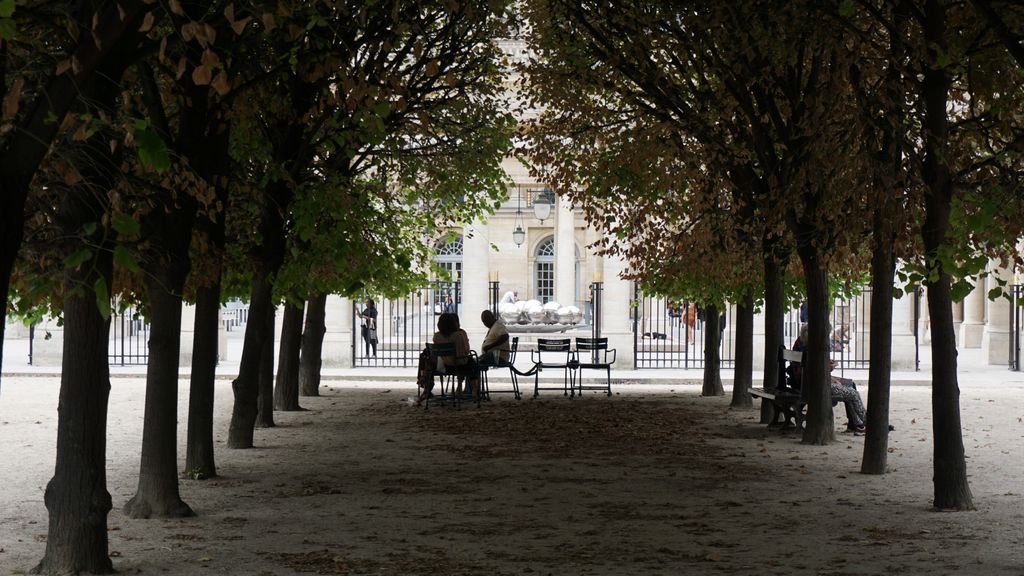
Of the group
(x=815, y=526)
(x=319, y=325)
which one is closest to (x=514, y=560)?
(x=815, y=526)

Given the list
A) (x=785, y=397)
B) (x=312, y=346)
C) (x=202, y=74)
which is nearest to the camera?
(x=202, y=74)

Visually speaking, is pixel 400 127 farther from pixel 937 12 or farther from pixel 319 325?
pixel 937 12

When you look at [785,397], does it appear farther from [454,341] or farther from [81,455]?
[81,455]

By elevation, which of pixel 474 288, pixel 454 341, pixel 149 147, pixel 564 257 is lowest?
pixel 454 341

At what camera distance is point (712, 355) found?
23453 mm

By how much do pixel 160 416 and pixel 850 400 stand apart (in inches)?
370

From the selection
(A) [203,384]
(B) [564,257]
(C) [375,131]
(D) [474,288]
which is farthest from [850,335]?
(C) [375,131]

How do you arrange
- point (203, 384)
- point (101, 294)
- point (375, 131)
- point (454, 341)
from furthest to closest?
point (454, 341) < point (203, 384) < point (375, 131) < point (101, 294)

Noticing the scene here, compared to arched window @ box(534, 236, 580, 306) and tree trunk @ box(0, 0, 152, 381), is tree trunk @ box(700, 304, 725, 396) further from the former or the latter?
arched window @ box(534, 236, 580, 306)

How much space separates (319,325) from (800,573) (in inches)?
601

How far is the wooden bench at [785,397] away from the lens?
16.1m

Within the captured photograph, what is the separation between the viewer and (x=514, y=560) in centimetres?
833

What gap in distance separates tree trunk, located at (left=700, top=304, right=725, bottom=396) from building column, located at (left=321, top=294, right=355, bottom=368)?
990cm

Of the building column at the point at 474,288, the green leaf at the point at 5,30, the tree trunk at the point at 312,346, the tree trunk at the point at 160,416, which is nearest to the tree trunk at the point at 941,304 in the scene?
the tree trunk at the point at 160,416
